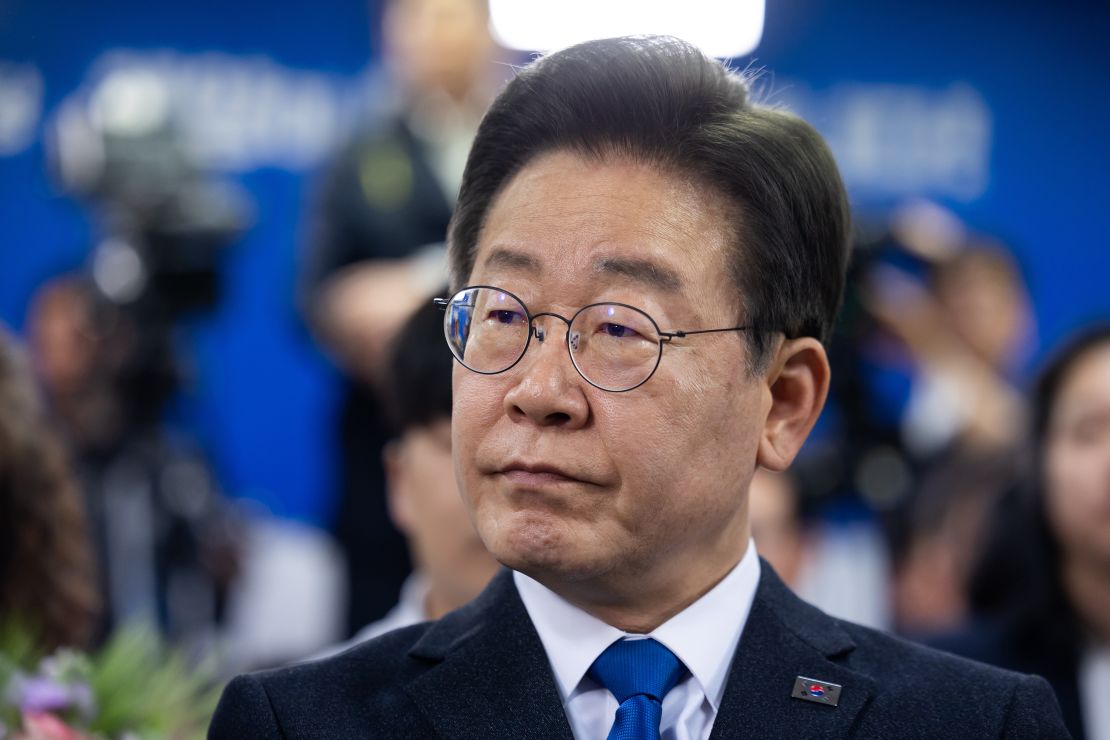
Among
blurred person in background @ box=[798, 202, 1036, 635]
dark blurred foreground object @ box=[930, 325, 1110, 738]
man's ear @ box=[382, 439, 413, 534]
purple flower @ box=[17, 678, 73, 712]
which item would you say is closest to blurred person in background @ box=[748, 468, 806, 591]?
blurred person in background @ box=[798, 202, 1036, 635]

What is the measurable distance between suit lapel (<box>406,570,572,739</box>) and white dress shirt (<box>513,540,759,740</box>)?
0.03 metres

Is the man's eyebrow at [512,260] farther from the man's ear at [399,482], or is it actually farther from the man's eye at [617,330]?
the man's ear at [399,482]

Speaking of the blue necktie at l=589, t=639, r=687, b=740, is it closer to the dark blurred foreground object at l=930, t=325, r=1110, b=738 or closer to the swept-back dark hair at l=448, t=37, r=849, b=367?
the swept-back dark hair at l=448, t=37, r=849, b=367

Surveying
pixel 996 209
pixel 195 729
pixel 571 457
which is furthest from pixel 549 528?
pixel 996 209

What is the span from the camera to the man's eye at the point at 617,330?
6.20ft

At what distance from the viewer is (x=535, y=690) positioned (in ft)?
6.32

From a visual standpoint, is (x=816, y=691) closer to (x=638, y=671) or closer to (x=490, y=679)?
(x=638, y=671)

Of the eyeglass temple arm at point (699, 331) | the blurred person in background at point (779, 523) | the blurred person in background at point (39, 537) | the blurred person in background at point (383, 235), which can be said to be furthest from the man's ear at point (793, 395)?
the blurred person in background at point (779, 523)

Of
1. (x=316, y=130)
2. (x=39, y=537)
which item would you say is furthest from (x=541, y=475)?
(x=316, y=130)

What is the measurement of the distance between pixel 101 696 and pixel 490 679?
750mm

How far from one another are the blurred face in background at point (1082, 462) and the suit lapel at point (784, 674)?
130 centimetres

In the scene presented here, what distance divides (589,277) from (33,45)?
504cm

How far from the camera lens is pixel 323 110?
648 cm

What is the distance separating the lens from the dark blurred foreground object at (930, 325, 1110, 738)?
314 centimetres
